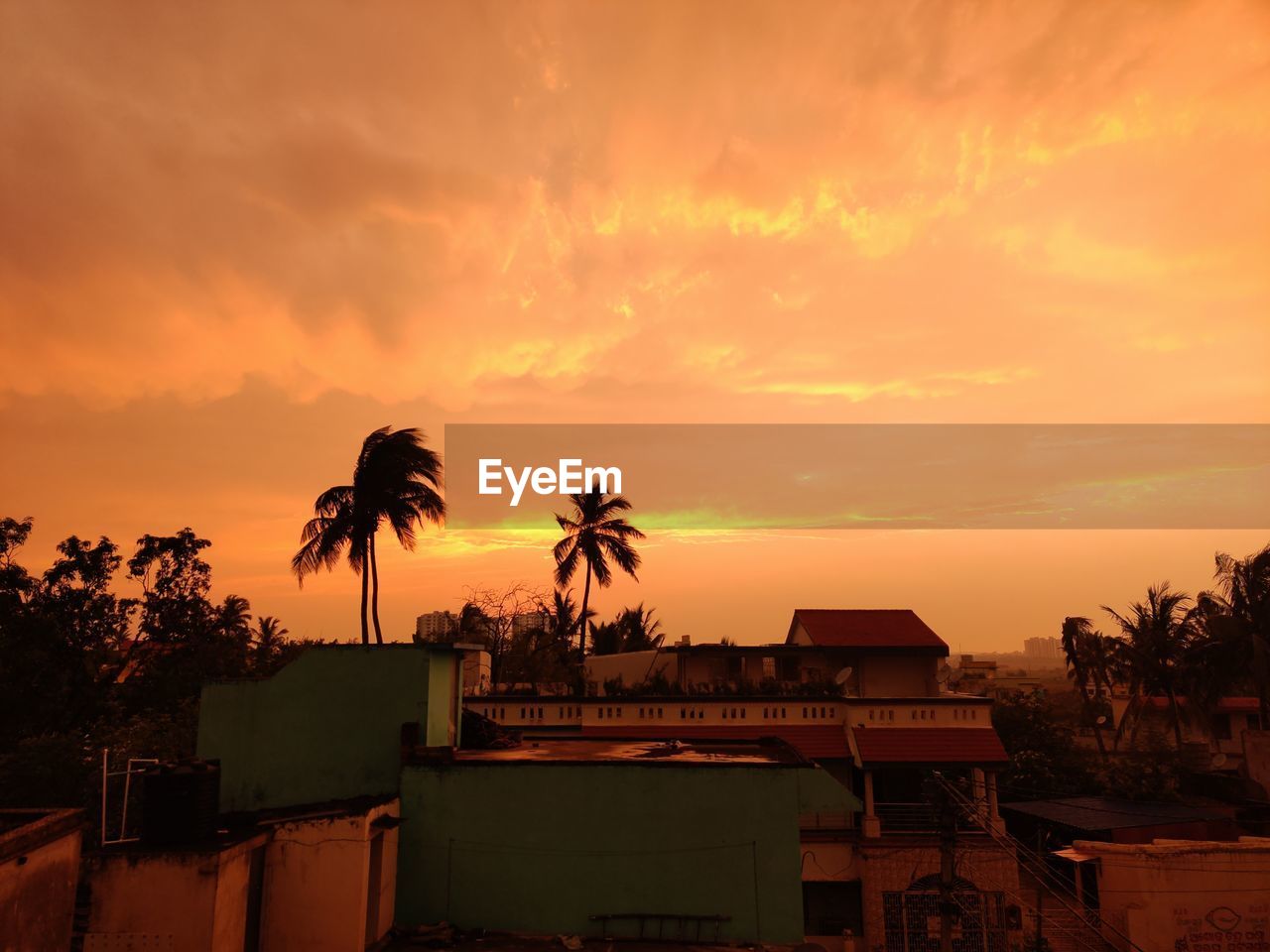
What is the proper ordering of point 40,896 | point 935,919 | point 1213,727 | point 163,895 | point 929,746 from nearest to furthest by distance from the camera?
point 40,896, point 163,895, point 935,919, point 929,746, point 1213,727

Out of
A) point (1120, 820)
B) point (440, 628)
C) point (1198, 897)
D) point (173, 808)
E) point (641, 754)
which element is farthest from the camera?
point (440, 628)

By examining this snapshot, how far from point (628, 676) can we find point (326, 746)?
68.4 ft

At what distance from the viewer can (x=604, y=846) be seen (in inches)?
549

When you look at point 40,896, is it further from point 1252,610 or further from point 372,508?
point 1252,610

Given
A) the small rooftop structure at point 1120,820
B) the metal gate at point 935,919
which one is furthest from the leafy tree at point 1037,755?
the metal gate at point 935,919

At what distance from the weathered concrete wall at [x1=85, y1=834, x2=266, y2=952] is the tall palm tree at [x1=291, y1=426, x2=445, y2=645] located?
71.8ft

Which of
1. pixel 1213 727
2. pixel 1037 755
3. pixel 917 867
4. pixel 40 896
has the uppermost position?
pixel 40 896

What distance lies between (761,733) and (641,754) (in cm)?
953

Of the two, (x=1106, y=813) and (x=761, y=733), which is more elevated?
(x=761, y=733)

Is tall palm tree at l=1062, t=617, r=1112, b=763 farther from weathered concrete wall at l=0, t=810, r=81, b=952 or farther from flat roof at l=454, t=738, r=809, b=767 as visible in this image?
weathered concrete wall at l=0, t=810, r=81, b=952

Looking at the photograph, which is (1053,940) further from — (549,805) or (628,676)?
(549,805)

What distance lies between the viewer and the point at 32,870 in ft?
30.2

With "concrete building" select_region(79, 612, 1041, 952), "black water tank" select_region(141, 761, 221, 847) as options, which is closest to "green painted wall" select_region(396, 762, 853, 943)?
"concrete building" select_region(79, 612, 1041, 952)

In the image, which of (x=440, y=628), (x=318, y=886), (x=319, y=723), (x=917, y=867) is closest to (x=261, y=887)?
(x=318, y=886)
